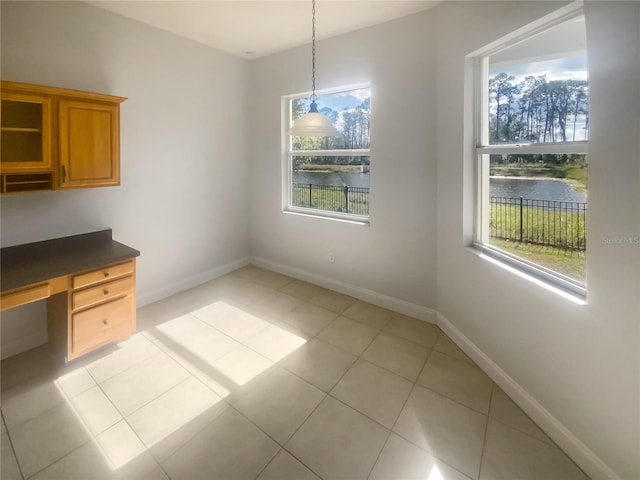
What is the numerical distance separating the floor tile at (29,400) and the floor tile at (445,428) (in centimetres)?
227

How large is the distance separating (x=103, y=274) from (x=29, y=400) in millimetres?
921

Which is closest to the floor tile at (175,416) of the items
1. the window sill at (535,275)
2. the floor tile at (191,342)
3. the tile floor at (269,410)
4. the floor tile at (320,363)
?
the tile floor at (269,410)

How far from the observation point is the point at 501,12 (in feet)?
6.88

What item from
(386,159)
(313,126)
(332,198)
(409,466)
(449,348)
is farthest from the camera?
(332,198)

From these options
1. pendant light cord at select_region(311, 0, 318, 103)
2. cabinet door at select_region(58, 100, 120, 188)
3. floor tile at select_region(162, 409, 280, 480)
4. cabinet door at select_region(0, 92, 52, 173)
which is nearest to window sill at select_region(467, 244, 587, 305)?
floor tile at select_region(162, 409, 280, 480)

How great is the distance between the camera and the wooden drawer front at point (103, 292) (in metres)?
2.35

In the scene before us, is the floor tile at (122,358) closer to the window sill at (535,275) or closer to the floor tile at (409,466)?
the floor tile at (409,466)

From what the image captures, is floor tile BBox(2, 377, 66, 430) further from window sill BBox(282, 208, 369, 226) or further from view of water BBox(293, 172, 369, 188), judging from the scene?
view of water BBox(293, 172, 369, 188)

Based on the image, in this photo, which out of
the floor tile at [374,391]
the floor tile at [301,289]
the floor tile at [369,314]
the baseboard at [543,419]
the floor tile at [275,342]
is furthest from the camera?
the floor tile at [301,289]

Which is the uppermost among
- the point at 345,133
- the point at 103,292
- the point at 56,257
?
the point at 345,133

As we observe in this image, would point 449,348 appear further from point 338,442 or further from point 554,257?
point 338,442

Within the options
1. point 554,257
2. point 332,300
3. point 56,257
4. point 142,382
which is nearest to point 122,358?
point 142,382

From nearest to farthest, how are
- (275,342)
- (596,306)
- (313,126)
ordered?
(596,306), (313,126), (275,342)

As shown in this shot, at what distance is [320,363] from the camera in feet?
8.20
